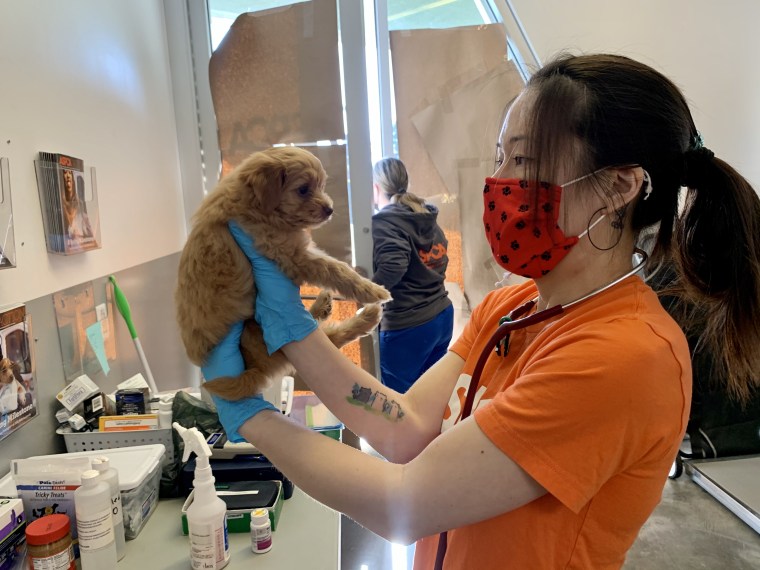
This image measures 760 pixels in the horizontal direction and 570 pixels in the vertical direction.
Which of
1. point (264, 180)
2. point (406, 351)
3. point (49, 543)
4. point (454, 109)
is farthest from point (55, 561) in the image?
point (454, 109)

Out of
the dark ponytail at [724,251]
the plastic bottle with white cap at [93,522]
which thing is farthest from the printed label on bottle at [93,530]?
the dark ponytail at [724,251]

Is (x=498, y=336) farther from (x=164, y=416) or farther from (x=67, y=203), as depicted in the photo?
(x=67, y=203)

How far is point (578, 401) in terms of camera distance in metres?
0.58

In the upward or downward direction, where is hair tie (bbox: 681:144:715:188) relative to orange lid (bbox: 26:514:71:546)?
upward

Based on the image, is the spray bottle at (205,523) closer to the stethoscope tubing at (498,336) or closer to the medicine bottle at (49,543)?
the medicine bottle at (49,543)

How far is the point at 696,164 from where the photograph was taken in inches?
29.7

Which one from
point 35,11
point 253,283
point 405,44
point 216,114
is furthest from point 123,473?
point 405,44

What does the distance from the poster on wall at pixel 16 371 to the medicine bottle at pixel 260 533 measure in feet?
1.91

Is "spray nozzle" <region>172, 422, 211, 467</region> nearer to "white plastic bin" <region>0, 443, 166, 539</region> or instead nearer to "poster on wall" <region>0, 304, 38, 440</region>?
"white plastic bin" <region>0, 443, 166, 539</region>

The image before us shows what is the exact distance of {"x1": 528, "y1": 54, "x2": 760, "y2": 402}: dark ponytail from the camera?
702 mm

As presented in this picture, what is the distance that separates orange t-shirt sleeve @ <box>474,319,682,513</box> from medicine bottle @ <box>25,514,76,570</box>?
81cm

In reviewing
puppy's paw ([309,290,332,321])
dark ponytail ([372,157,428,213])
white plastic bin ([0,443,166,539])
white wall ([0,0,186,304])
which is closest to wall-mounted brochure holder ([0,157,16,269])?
white wall ([0,0,186,304])

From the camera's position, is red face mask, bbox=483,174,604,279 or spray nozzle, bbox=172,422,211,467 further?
spray nozzle, bbox=172,422,211,467

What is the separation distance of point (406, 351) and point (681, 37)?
3000mm
